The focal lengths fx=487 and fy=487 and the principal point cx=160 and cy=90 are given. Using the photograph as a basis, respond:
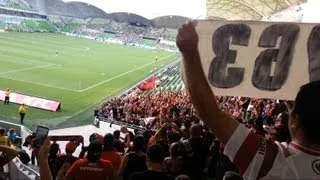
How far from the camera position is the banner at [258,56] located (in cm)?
316

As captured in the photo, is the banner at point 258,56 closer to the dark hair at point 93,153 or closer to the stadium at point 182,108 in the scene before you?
the stadium at point 182,108

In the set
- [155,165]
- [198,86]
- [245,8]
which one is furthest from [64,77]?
[198,86]

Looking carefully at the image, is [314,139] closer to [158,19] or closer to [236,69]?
[236,69]

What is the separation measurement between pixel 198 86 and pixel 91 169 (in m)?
2.53

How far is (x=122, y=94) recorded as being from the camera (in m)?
28.9

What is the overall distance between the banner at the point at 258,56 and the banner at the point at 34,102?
19.0m

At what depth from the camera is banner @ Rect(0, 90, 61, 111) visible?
22016 mm

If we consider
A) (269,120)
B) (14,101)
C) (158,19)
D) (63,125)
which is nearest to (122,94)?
(14,101)

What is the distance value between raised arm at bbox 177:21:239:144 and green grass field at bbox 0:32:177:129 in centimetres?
1743

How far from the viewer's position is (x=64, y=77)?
111ft

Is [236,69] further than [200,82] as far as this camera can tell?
A: Yes

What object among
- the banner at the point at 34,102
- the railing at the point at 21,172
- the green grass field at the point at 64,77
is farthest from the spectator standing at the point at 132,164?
the banner at the point at 34,102

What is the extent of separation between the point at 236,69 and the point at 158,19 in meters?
121

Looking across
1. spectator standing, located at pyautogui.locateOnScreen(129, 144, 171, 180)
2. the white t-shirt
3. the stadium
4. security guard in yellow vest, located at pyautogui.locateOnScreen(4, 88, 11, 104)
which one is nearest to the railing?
the stadium
